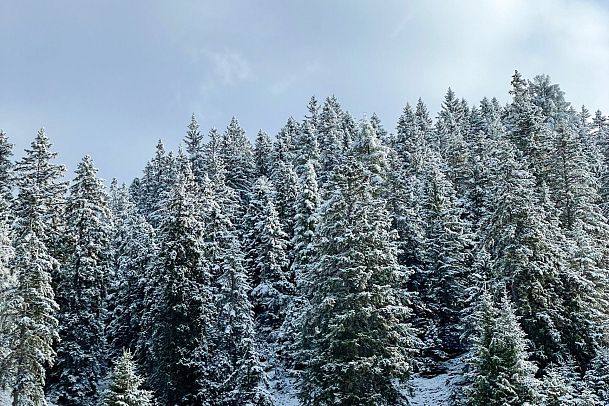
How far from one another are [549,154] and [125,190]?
55107 mm

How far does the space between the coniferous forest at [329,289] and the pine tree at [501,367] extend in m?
0.08

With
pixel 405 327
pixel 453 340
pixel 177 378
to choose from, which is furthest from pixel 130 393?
pixel 453 340

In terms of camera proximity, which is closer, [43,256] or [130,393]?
[130,393]

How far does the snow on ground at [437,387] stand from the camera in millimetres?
34500

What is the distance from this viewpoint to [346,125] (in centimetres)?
7950

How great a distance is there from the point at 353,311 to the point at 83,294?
72.4 feet

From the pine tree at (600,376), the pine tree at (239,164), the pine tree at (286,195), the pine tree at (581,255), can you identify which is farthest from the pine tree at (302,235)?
the pine tree at (239,164)

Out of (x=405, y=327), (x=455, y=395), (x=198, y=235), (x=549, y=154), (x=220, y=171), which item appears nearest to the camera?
(x=405, y=327)

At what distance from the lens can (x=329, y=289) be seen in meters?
28.8

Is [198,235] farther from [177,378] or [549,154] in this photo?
[549,154]

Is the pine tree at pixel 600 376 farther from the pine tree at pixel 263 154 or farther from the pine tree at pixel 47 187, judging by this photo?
the pine tree at pixel 263 154

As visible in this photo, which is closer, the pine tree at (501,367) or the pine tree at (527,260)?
the pine tree at (501,367)

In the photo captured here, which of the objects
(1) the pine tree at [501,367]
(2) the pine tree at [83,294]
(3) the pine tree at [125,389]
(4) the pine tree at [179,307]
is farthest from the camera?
(2) the pine tree at [83,294]

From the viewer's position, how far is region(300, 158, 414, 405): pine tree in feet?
87.1
